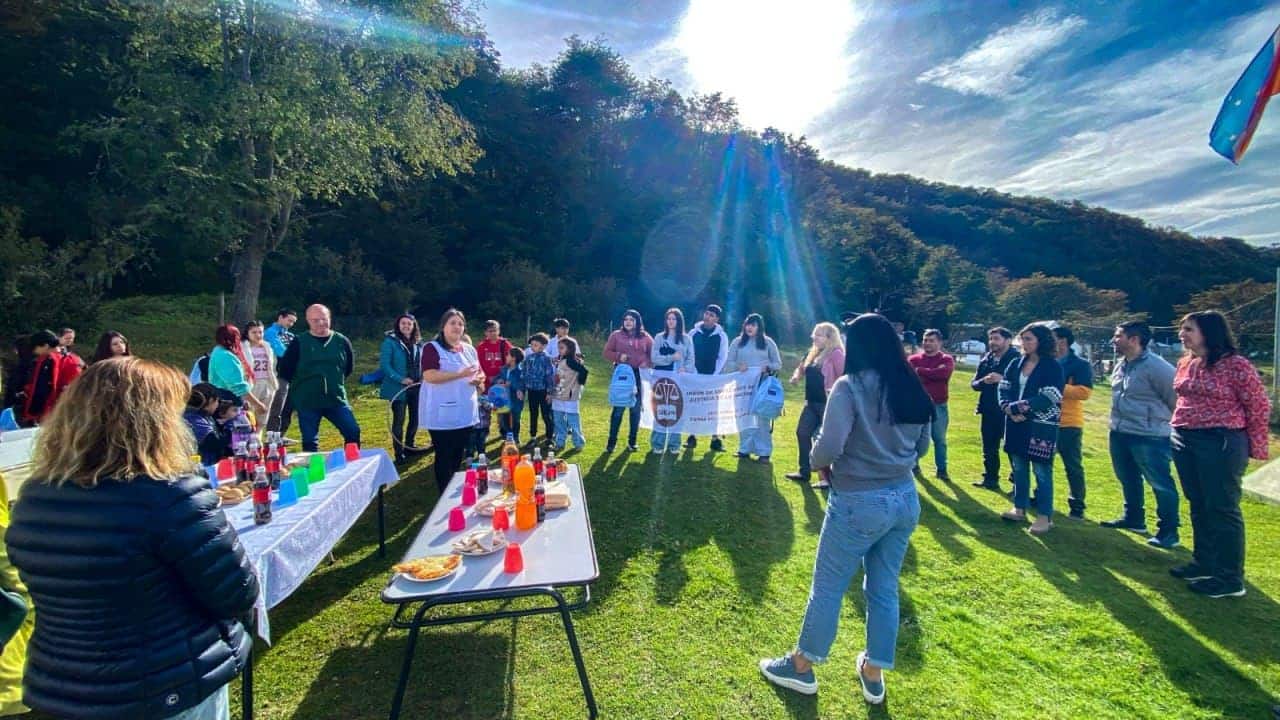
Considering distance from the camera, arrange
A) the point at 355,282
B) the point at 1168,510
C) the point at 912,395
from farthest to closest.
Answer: the point at 355,282 → the point at 1168,510 → the point at 912,395

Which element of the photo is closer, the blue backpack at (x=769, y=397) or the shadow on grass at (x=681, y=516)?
the shadow on grass at (x=681, y=516)

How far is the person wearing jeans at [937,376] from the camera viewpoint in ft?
21.9

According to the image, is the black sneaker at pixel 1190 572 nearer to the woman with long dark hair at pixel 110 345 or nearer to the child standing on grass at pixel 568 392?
the child standing on grass at pixel 568 392

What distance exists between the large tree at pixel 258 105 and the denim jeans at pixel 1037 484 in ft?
52.4

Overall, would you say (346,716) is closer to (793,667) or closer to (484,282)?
(793,667)

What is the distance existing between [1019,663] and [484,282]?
26966mm

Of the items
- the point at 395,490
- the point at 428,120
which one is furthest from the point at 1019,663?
the point at 428,120

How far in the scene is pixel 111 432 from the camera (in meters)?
1.56

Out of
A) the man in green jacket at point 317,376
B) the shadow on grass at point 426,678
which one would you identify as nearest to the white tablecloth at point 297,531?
the shadow on grass at point 426,678

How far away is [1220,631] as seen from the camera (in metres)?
3.67

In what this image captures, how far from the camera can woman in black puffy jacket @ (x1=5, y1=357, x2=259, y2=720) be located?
153 cm

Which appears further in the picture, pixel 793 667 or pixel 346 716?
pixel 793 667

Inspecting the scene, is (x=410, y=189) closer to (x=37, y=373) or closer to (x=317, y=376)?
(x=37, y=373)

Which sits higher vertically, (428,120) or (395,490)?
(428,120)
